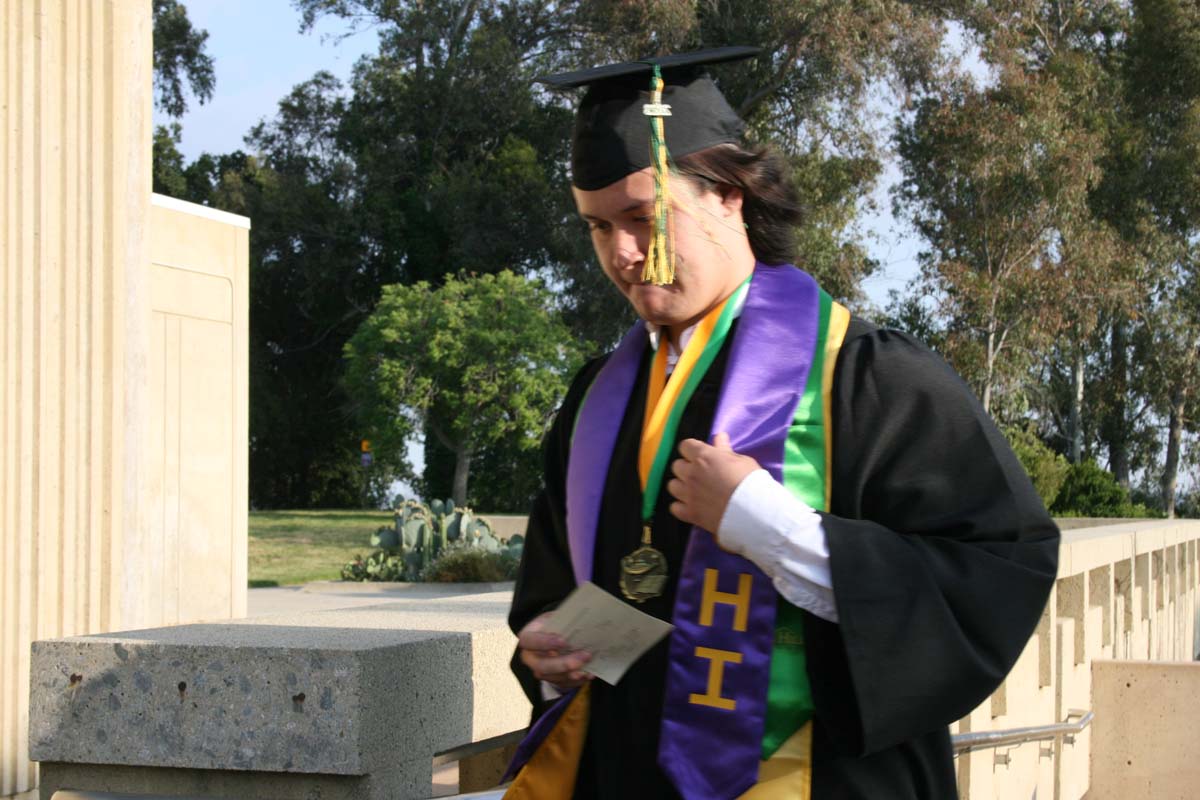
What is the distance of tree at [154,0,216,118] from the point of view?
4031 cm

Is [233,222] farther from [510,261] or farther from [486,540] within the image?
[510,261]

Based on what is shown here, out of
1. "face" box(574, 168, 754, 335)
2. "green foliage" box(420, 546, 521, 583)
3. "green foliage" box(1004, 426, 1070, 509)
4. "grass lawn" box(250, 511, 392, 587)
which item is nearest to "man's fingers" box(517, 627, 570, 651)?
"face" box(574, 168, 754, 335)

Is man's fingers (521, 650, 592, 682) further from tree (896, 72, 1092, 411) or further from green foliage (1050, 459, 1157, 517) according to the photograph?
tree (896, 72, 1092, 411)

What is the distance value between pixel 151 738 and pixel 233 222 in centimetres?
678

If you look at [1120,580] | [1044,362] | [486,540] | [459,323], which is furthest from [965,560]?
[1044,362]

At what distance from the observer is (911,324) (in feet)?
103

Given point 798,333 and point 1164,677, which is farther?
point 1164,677

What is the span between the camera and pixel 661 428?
2037 millimetres

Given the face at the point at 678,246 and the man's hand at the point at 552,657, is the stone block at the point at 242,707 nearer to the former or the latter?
the man's hand at the point at 552,657

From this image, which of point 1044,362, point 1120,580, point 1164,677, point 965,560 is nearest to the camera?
point 965,560

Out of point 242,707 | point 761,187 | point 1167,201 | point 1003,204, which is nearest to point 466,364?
point 1003,204

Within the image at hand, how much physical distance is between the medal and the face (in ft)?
1.12

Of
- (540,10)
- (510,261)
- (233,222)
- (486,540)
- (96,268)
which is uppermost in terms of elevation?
(540,10)

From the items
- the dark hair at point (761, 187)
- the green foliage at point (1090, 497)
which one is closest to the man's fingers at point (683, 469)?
the dark hair at point (761, 187)
